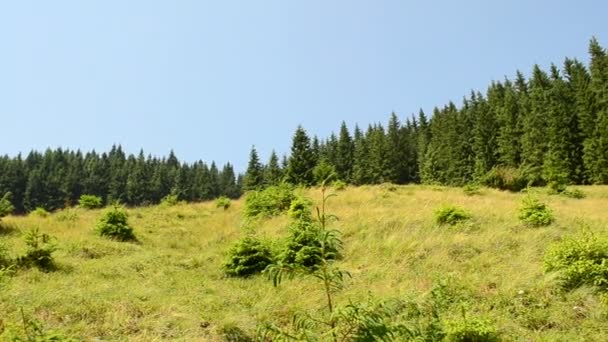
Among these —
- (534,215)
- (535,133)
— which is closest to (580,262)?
(534,215)

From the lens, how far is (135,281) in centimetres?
965

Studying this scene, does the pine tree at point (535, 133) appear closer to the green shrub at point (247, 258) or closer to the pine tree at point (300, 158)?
the pine tree at point (300, 158)

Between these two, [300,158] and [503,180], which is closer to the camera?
[503,180]

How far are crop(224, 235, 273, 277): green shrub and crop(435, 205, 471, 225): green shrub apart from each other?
501 centimetres

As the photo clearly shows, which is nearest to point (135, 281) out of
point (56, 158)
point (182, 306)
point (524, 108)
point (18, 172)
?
point (182, 306)

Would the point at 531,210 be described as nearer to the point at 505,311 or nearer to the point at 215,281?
the point at 505,311

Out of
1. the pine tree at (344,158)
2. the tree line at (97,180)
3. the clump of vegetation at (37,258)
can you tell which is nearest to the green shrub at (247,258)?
the clump of vegetation at (37,258)

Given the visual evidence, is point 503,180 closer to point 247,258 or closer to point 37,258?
point 247,258

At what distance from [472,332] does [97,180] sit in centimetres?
10105

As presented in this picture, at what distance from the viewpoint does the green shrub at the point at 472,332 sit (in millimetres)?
6258

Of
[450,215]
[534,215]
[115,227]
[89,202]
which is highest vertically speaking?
[89,202]

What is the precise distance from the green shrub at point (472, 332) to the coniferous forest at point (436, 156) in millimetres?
17999

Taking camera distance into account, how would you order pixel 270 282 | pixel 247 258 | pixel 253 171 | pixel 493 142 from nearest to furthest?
pixel 270 282
pixel 247 258
pixel 493 142
pixel 253 171

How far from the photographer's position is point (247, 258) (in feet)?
34.8
